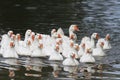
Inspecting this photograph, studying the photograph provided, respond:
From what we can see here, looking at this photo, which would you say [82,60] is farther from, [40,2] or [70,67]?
[40,2]

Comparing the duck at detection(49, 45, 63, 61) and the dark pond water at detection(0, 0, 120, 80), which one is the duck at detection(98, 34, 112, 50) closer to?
the dark pond water at detection(0, 0, 120, 80)

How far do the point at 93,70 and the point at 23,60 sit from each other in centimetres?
332

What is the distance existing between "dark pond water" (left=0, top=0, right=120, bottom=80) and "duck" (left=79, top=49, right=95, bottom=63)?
368 millimetres

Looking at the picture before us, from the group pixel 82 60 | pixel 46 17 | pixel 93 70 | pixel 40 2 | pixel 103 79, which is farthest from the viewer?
pixel 40 2

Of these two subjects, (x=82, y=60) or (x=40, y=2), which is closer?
(x=82, y=60)

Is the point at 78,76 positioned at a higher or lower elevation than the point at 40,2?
lower

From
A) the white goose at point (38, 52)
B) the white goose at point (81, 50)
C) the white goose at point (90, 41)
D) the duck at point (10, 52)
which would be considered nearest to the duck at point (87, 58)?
the white goose at point (81, 50)

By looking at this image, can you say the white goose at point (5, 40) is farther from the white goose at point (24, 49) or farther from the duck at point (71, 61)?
the duck at point (71, 61)

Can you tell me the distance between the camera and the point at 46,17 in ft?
102

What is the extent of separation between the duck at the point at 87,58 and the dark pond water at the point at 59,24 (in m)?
0.37

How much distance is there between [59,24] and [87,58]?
7.10 m

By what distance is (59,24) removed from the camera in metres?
28.8

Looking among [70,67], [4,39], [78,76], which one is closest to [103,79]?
[78,76]

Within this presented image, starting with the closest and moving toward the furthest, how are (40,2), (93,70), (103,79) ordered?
(103,79) → (93,70) → (40,2)
